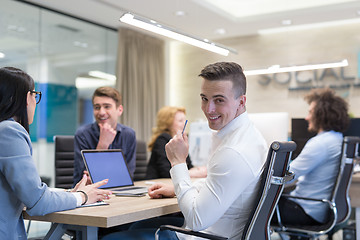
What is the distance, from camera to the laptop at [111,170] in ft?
8.17

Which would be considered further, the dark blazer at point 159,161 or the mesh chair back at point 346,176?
the dark blazer at point 159,161

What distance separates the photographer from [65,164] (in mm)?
3676

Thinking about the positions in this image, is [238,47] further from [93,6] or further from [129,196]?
[129,196]

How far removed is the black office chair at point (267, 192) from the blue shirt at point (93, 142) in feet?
4.41

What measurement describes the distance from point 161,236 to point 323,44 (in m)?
5.28

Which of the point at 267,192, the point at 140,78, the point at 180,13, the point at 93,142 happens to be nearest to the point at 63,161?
the point at 93,142

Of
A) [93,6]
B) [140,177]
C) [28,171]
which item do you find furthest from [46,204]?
[93,6]

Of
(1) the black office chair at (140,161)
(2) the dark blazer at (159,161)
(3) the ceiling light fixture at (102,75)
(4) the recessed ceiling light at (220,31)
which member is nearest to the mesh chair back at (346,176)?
(2) the dark blazer at (159,161)

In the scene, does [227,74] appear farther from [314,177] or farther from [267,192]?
[314,177]

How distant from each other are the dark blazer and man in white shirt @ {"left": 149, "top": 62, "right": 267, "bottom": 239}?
1506 mm

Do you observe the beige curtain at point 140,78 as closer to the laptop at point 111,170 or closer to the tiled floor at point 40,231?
the tiled floor at point 40,231

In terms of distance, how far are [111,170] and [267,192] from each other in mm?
1159

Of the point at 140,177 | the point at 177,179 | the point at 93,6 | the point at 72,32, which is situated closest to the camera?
the point at 177,179

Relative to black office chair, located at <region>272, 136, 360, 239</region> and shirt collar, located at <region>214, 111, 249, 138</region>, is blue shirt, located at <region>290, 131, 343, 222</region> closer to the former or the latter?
black office chair, located at <region>272, 136, 360, 239</region>
